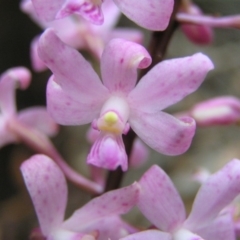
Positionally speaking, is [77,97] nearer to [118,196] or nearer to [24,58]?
[118,196]

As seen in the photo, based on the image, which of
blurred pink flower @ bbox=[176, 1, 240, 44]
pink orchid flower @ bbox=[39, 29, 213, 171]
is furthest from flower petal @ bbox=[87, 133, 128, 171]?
blurred pink flower @ bbox=[176, 1, 240, 44]

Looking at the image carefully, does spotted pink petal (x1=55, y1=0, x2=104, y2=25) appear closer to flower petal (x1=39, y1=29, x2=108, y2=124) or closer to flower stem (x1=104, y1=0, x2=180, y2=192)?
flower petal (x1=39, y1=29, x2=108, y2=124)

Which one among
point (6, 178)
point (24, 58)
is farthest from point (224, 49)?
point (6, 178)

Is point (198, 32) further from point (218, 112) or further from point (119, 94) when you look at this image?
point (119, 94)

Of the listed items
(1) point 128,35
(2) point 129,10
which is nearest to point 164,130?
(2) point 129,10

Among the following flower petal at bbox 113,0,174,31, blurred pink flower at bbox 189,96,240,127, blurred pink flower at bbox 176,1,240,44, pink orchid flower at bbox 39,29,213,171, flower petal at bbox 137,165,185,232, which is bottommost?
blurred pink flower at bbox 189,96,240,127
